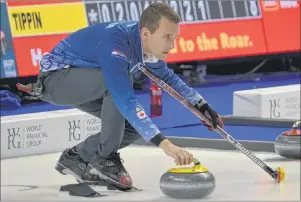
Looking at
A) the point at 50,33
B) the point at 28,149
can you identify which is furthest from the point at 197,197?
the point at 50,33

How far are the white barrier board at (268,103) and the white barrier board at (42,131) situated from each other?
1.32 metres

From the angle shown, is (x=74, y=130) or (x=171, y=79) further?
(x=74, y=130)

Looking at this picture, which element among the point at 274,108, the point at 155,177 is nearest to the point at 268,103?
the point at 274,108

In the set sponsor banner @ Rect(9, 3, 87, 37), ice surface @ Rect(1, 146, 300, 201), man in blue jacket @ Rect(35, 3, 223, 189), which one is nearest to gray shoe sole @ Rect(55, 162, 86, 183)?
man in blue jacket @ Rect(35, 3, 223, 189)

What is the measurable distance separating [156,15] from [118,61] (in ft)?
0.84

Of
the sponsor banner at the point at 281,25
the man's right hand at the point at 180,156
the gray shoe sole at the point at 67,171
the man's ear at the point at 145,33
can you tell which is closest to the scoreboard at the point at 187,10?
the sponsor banner at the point at 281,25

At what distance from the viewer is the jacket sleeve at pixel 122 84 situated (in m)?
3.78

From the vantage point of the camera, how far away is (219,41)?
31.1 ft

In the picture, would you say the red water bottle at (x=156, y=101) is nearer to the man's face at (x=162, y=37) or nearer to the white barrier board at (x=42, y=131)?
the white barrier board at (x=42, y=131)

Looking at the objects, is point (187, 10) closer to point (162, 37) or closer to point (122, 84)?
point (162, 37)

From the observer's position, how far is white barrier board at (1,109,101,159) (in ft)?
18.5

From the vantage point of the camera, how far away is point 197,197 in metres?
4.12

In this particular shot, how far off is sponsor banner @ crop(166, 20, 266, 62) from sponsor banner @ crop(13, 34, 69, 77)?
4.60 ft

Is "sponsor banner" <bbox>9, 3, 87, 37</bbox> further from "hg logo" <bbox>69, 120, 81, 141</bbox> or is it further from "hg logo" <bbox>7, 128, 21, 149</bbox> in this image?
"hg logo" <bbox>7, 128, 21, 149</bbox>
